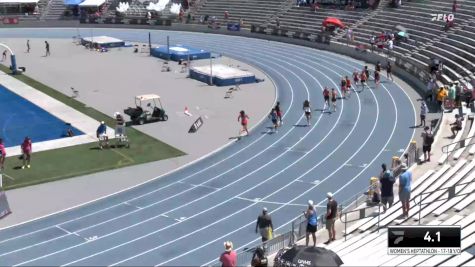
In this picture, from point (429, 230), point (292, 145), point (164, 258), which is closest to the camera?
point (429, 230)

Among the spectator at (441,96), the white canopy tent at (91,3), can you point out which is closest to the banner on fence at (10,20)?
the white canopy tent at (91,3)

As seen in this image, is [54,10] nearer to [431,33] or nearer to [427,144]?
[431,33]

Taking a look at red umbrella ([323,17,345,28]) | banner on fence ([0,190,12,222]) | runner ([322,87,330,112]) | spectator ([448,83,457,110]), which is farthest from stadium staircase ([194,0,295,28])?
banner on fence ([0,190,12,222])

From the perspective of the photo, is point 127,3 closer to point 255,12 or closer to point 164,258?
point 255,12

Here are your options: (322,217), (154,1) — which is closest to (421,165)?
(322,217)

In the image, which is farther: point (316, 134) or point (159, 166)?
point (316, 134)

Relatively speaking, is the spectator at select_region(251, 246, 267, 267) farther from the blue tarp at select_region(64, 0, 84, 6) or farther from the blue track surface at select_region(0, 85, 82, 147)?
the blue tarp at select_region(64, 0, 84, 6)

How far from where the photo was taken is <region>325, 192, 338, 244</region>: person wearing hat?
1680 cm

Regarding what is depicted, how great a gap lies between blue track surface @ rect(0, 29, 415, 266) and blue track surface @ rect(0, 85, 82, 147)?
8.31 m

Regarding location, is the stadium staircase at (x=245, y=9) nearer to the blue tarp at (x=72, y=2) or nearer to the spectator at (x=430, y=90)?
the blue tarp at (x=72, y=2)

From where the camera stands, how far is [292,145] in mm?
28484

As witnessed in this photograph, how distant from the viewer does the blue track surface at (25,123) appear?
30.3m

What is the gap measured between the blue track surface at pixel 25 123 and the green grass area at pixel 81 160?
2571mm

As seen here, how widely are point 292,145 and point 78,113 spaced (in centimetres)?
1175
